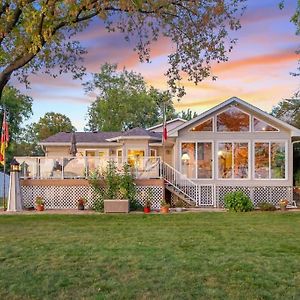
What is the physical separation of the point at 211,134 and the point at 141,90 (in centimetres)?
3172

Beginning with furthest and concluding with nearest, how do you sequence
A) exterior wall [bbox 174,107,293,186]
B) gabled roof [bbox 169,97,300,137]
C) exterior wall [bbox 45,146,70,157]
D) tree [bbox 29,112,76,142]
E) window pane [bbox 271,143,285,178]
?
tree [bbox 29,112,76,142], exterior wall [bbox 45,146,70,157], window pane [bbox 271,143,285,178], exterior wall [bbox 174,107,293,186], gabled roof [bbox 169,97,300,137]

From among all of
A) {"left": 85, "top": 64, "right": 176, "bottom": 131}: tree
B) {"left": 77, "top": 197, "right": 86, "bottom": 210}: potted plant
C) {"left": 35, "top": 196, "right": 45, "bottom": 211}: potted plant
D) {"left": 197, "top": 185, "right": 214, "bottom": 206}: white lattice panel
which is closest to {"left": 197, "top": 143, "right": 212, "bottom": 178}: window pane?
{"left": 197, "top": 185, "right": 214, "bottom": 206}: white lattice panel

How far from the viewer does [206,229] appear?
13.1 meters

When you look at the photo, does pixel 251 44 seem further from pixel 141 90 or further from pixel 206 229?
pixel 141 90

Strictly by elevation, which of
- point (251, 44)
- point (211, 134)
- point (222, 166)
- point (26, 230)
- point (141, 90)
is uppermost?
point (141, 90)

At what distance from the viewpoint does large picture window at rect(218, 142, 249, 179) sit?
2180cm

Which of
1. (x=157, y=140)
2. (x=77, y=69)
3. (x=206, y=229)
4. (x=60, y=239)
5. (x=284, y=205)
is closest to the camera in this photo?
(x=77, y=69)

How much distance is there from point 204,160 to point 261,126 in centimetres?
308

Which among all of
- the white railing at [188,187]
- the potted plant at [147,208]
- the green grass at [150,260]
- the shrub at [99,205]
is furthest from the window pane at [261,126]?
the shrub at [99,205]

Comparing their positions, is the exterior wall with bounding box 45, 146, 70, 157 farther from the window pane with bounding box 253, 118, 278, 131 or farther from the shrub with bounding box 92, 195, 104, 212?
the window pane with bounding box 253, 118, 278, 131

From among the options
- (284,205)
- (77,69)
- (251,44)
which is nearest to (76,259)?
(77,69)

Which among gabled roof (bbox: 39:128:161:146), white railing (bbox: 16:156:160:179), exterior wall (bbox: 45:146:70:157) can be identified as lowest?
white railing (bbox: 16:156:160:179)

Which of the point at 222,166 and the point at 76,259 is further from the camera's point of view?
the point at 222,166

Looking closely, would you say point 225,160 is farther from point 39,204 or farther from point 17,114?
point 17,114
